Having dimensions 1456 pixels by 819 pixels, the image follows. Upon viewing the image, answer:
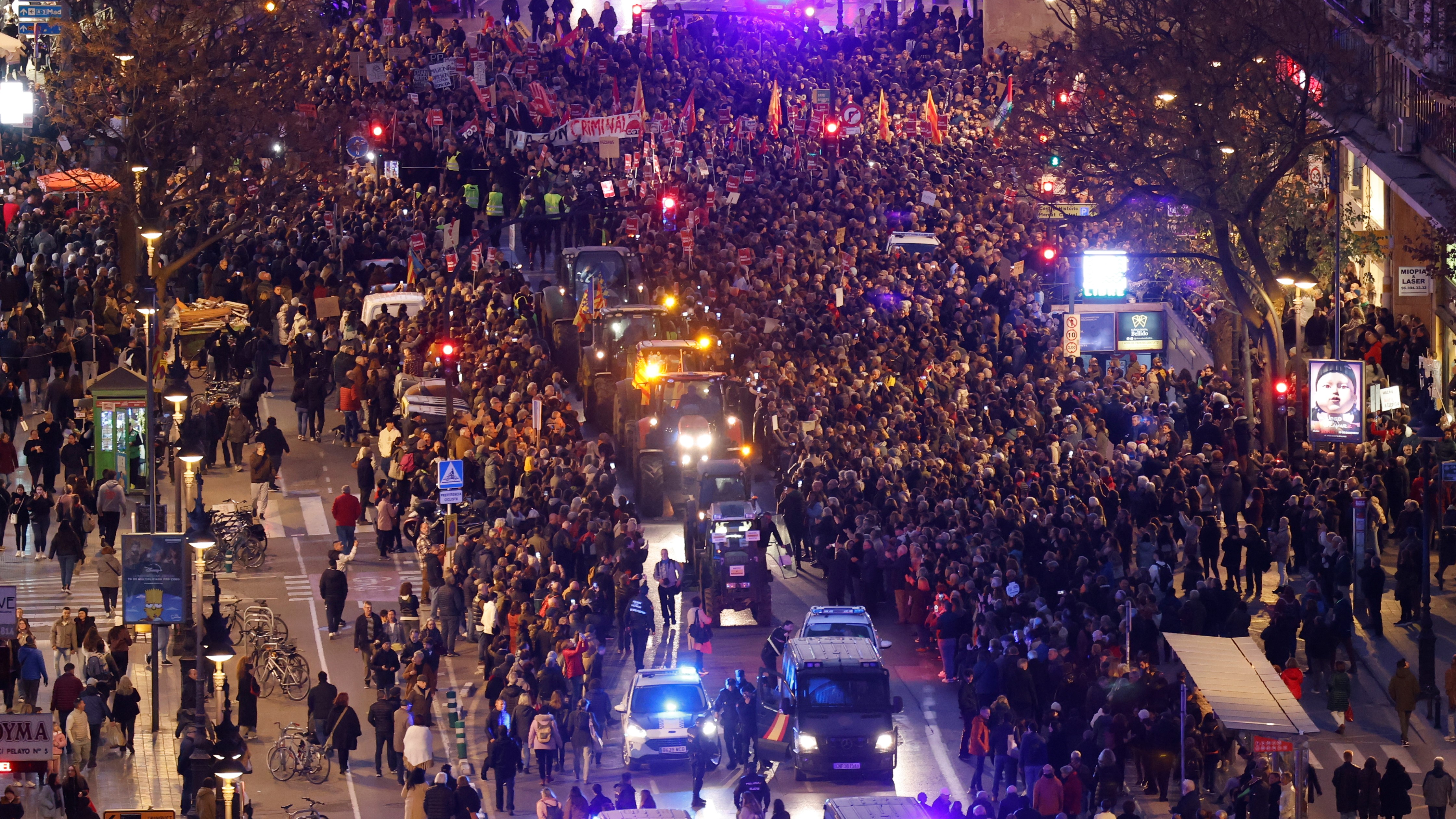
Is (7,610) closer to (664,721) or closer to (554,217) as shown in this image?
(664,721)

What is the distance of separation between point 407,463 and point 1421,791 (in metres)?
18.4

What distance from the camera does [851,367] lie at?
46969mm

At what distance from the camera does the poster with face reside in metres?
37.1

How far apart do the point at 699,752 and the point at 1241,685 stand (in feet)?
23.6

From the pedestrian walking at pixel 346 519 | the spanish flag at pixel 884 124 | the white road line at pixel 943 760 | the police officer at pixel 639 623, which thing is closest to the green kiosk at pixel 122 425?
the pedestrian walking at pixel 346 519

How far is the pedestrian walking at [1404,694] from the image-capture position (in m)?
31.0

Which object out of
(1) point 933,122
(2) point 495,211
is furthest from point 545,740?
(1) point 933,122

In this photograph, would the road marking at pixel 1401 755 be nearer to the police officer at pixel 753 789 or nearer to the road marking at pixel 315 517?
the police officer at pixel 753 789

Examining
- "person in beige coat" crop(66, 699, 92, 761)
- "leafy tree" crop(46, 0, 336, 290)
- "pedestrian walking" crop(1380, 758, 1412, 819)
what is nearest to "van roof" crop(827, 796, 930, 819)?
"pedestrian walking" crop(1380, 758, 1412, 819)

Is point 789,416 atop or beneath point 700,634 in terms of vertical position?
atop

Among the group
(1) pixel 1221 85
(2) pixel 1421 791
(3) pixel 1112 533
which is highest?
(1) pixel 1221 85

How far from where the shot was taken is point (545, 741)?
30.5 metres

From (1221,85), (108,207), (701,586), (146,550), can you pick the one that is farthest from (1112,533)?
(108,207)

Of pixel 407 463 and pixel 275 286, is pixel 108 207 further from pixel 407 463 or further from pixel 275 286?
pixel 407 463
